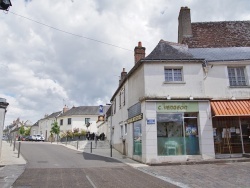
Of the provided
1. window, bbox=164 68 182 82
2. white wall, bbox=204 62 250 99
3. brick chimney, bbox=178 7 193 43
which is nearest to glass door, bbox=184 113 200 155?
white wall, bbox=204 62 250 99

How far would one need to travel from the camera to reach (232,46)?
19.5 meters

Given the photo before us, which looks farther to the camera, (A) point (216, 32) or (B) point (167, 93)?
(A) point (216, 32)

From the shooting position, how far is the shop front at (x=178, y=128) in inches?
602

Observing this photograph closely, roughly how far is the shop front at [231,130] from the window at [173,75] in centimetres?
270

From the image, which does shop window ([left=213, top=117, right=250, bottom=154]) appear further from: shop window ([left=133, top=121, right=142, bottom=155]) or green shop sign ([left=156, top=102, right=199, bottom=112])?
shop window ([left=133, top=121, right=142, bottom=155])

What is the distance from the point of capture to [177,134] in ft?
51.3

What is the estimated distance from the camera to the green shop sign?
15641mm

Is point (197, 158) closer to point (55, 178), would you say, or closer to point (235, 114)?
point (235, 114)

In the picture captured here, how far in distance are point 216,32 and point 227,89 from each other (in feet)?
21.7

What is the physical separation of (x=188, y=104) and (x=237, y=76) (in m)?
4.24

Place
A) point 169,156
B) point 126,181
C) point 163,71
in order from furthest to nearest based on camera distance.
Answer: point 163,71
point 169,156
point 126,181

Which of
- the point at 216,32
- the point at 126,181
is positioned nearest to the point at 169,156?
the point at 126,181

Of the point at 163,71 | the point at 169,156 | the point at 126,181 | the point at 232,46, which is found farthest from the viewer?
the point at 232,46

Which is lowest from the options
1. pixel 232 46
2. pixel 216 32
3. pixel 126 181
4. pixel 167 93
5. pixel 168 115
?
pixel 126 181
